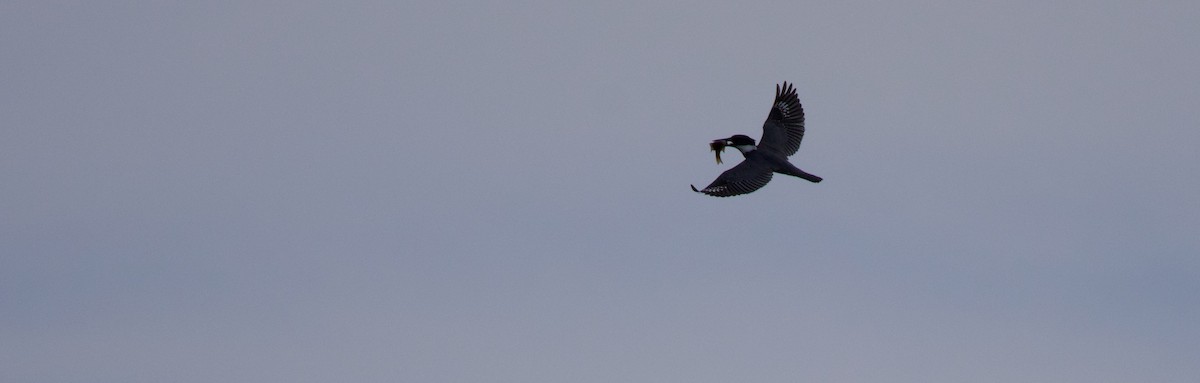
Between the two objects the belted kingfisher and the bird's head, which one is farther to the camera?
the bird's head

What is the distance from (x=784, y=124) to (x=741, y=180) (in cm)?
386

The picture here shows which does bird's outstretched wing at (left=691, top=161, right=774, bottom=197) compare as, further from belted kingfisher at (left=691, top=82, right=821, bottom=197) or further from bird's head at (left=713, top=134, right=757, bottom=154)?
bird's head at (left=713, top=134, right=757, bottom=154)

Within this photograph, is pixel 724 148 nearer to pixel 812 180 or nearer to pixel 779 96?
pixel 779 96

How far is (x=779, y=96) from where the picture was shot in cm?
3672

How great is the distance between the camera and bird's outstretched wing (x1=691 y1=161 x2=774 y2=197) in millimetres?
32406

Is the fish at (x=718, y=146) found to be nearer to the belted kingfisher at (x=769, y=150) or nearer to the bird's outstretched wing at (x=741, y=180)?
the belted kingfisher at (x=769, y=150)

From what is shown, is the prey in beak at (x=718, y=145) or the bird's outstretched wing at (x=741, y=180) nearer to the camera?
the bird's outstretched wing at (x=741, y=180)

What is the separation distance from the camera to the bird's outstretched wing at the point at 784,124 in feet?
117

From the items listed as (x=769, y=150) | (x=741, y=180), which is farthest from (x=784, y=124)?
(x=741, y=180)

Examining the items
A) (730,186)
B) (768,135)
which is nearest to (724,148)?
(768,135)

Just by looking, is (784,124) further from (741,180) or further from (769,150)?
(741,180)

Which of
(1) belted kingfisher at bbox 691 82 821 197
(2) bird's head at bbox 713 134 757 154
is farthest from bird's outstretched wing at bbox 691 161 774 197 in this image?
(2) bird's head at bbox 713 134 757 154

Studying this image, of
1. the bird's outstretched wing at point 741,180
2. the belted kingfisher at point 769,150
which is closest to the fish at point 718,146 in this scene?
the belted kingfisher at point 769,150

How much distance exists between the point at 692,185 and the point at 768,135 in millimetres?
4783
